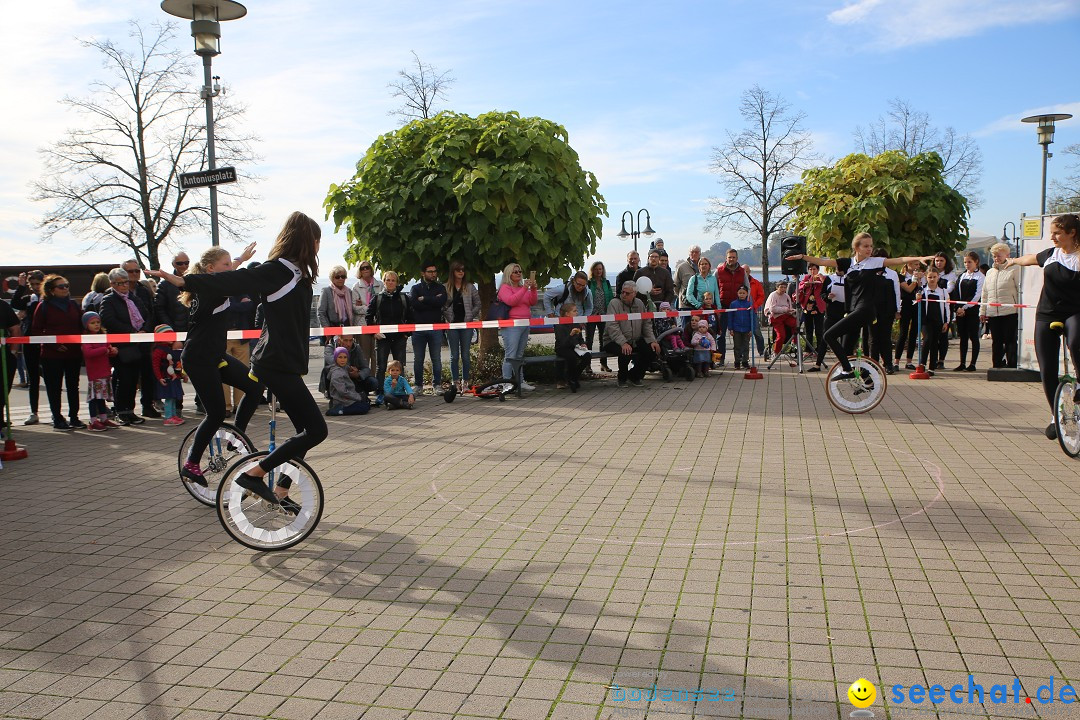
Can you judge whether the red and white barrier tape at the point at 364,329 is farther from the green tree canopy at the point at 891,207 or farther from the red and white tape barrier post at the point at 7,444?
the green tree canopy at the point at 891,207

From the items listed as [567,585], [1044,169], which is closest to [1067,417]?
[567,585]

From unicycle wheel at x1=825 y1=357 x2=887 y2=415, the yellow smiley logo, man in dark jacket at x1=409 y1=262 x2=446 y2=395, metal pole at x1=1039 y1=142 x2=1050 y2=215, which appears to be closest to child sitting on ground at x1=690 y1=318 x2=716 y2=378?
unicycle wheel at x1=825 y1=357 x2=887 y2=415

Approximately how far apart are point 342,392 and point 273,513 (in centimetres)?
622

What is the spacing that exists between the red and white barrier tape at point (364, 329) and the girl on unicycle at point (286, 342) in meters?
3.31

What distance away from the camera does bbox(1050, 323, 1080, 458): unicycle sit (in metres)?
7.91

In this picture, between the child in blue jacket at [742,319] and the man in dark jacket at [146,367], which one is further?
the child in blue jacket at [742,319]

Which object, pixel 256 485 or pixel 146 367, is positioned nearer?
pixel 256 485

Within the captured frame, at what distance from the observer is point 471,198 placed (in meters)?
13.5

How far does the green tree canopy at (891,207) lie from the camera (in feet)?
64.3

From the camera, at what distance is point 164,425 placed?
11703mm

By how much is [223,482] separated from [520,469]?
297cm

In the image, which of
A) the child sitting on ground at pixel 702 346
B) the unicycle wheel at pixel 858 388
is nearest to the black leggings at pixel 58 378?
the child sitting on ground at pixel 702 346

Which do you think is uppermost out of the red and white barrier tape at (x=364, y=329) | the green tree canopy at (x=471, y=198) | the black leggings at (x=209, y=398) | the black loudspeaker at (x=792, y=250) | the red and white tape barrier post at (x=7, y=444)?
the green tree canopy at (x=471, y=198)

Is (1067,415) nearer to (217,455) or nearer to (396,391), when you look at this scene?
(217,455)
